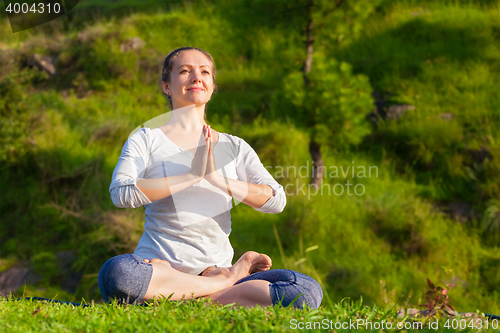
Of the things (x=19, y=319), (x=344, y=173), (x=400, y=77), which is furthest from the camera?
(x=400, y=77)

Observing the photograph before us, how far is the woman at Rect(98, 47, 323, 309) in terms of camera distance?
194cm

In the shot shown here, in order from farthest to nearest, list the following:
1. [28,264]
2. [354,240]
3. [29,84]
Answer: [29,84], [28,264], [354,240]

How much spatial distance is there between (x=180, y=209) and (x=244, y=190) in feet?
1.18

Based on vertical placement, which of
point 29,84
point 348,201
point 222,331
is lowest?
point 348,201

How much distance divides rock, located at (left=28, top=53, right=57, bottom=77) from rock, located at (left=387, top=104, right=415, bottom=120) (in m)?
7.02

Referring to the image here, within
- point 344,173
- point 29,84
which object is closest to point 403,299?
point 344,173

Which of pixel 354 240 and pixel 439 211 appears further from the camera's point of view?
pixel 439 211

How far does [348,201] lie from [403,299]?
5.39 ft

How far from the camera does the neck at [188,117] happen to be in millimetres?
2289

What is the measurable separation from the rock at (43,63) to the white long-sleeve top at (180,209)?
774 centimetres

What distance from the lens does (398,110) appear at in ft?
23.9

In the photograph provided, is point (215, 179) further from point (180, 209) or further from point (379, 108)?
point (379, 108)

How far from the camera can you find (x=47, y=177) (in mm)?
6855

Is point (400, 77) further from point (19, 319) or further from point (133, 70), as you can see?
point (19, 319)
